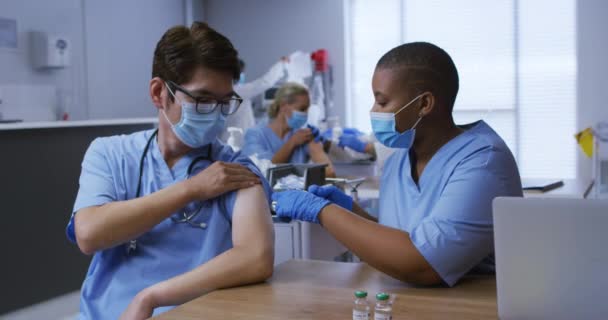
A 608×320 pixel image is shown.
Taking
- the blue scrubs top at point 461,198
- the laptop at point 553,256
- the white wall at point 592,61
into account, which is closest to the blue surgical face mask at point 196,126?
the blue scrubs top at point 461,198

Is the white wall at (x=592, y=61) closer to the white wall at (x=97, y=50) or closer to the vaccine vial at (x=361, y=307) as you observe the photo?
the white wall at (x=97, y=50)

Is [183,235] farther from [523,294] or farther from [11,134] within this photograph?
[11,134]

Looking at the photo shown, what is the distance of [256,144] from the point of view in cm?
433

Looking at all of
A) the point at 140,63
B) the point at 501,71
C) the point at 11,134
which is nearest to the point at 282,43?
the point at 140,63

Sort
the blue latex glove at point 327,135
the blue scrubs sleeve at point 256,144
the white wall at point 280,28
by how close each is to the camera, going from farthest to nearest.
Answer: the white wall at point 280,28, the blue latex glove at point 327,135, the blue scrubs sleeve at point 256,144

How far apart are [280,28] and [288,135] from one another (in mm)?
1939

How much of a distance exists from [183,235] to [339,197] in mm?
407

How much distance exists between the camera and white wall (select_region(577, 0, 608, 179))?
5.18 meters

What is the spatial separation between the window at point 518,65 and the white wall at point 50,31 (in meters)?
2.25

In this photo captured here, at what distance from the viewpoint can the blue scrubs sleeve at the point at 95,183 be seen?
152 cm

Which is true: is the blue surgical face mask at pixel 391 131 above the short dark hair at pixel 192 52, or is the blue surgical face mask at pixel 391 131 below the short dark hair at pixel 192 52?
below

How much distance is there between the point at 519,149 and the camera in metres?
5.48

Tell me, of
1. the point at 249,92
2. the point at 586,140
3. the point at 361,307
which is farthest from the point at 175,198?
the point at 586,140

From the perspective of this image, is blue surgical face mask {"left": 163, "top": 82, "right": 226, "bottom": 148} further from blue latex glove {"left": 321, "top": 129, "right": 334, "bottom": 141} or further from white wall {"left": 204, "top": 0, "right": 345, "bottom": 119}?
white wall {"left": 204, "top": 0, "right": 345, "bottom": 119}
